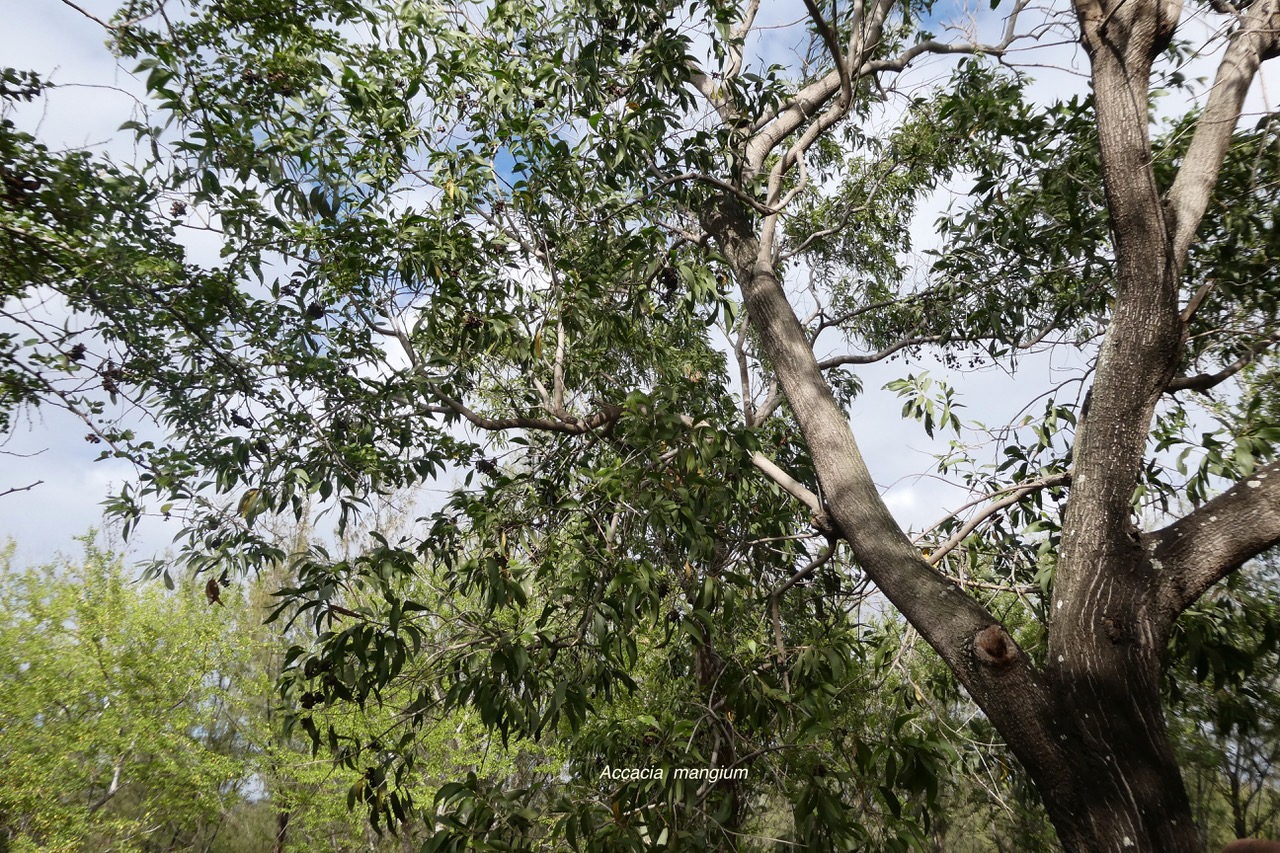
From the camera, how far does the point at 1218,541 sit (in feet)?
7.26

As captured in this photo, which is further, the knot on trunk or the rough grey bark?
the knot on trunk

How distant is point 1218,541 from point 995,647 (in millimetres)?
671

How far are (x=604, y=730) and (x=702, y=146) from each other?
241 cm

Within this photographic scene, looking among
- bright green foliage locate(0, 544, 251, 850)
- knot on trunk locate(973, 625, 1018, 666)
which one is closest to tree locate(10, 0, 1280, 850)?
knot on trunk locate(973, 625, 1018, 666)

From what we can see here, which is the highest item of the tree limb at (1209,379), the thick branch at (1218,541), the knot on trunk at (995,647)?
the tree limb at (1209,379)

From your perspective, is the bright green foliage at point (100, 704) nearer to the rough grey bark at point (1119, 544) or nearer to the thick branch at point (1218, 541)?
the rough grey bark at point (1119, 544)

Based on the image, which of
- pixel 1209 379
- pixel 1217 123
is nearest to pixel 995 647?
pixel 1209 379

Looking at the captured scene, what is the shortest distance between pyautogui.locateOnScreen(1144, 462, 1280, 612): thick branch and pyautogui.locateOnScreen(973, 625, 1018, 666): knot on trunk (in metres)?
0.43

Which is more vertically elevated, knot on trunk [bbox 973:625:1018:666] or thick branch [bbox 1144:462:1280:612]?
thick branch [bbox 1144:462:1280:612]

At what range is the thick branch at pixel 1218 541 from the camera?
7.18 feet

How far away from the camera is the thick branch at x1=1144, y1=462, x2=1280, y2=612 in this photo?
7.18ft

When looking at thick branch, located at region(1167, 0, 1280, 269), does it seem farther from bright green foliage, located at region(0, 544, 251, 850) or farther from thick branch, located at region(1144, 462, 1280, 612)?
bright green foliage, located at region(0, 544, 251, 850)

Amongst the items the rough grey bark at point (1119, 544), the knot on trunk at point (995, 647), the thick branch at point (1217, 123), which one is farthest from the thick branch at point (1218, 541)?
the thick branch at point (1217, 123)

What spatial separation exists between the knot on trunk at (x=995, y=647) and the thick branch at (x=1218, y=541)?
17.0 inches
